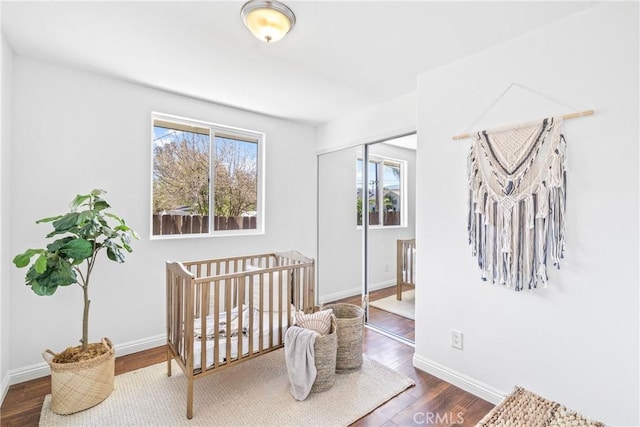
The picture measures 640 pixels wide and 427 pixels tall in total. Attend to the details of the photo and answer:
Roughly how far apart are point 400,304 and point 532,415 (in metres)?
1.72

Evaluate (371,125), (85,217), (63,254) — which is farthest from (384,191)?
(63,254)

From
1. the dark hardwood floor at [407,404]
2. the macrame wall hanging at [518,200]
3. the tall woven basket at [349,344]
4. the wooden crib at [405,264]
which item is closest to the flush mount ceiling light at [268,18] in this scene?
the macrame wall hanging at [518,200]

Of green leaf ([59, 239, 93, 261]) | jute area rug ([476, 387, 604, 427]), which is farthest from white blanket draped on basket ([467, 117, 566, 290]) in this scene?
green leaf ([59, 239, 93, 261])

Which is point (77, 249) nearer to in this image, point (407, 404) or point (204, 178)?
point (204, 178)

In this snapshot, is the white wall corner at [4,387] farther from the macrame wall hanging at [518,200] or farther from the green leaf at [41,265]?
the macrame wall hanging at [518,200]

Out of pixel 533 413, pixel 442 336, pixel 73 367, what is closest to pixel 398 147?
pixel 442 336

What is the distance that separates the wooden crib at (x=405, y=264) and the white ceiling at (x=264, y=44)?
148 centimetres

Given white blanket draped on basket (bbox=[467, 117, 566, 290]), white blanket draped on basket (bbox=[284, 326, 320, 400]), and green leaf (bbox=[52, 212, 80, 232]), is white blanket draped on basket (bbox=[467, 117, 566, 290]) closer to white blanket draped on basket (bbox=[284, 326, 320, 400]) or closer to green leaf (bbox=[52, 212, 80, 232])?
white blanket draped on basket (bbox=[284, 326, 320, 400])

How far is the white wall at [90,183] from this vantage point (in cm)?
221

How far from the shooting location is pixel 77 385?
1865 millimetres

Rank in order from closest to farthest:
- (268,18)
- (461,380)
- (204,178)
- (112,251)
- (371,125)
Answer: (268,18) < (112,251) < (461,380) < (204,178) < (371,125)

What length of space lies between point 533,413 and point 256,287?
1964 millimetres

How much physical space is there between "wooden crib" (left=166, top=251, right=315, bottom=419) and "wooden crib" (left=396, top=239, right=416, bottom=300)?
3.68 feet

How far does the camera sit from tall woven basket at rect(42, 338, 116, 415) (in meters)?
1.85
